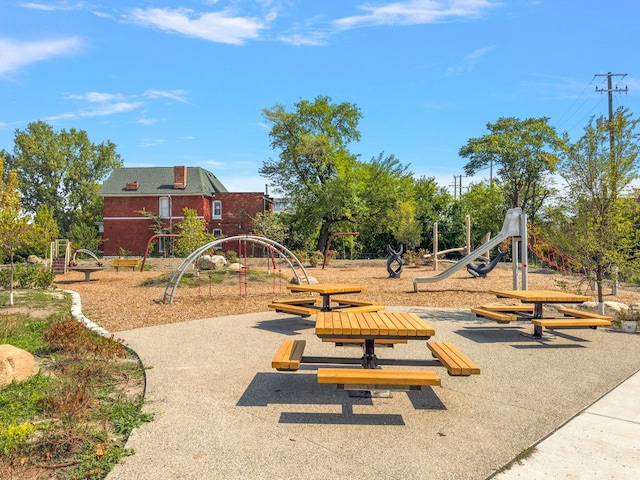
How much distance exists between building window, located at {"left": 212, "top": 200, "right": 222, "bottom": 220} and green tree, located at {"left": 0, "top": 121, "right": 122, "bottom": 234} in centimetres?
1817

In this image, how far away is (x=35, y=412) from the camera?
15.4 ft

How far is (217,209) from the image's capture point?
149ft

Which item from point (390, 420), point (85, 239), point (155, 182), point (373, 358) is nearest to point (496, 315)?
point (373, 358)

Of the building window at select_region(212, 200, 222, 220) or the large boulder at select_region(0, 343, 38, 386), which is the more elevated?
the building window at select_region(212, 200, 222, 220)

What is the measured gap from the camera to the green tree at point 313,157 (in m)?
37.4

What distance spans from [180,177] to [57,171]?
22.1 meters

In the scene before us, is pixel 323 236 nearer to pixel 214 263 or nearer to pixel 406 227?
pixel 406 227

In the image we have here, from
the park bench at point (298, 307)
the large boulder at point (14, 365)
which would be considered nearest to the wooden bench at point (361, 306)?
the park bench at point (298, 307)

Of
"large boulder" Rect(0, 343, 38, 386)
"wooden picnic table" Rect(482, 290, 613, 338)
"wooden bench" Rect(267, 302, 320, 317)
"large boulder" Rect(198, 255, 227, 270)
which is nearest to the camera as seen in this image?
"large boulder" Rect(0, 343, 38, 386)

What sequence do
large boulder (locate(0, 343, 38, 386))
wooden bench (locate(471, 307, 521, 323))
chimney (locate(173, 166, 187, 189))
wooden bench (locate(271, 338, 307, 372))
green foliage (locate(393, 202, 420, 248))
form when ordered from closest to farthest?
wooden bench (locate(271, 338, 307, 372)) → large boulder (locate(0, 343, 38, 386)) → wooden bench (locate(471, 307, 521, 323)) → green foliage (locate(393, 202, 420, 248)) → chimney (locate(173, 166, 187, 189))

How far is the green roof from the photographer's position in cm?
4519

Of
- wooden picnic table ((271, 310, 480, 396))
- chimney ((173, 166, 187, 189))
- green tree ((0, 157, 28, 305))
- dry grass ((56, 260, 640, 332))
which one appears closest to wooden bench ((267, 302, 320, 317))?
dry grass ((56, 260, 640, 332))

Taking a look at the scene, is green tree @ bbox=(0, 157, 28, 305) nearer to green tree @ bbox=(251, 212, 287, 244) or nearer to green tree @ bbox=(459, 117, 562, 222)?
green tree @ bbox=(251, 212, 287, 244)

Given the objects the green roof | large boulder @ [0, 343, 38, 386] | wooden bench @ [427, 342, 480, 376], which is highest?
the green roof
